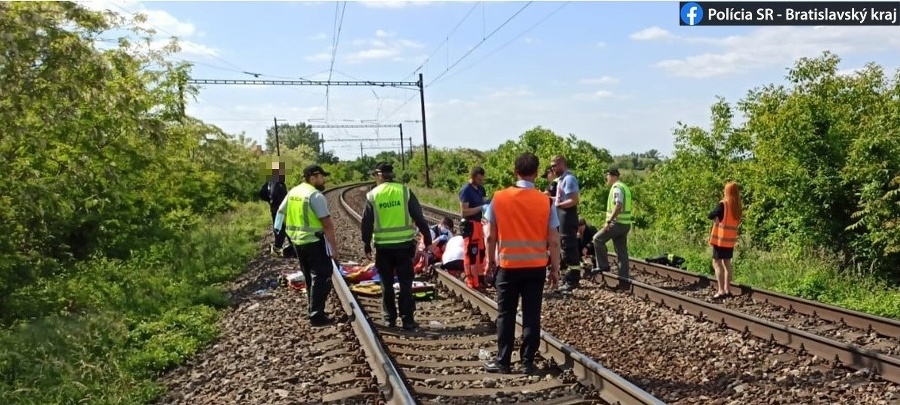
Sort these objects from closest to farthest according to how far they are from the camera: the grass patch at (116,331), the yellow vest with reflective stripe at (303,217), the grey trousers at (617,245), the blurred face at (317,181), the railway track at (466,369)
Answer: the railway track at (466,369), the grass patch at (116,331), the yellow vest with reflective stripe at (303,217), the blurred face at (317,181), the grey trousers at (617,245)

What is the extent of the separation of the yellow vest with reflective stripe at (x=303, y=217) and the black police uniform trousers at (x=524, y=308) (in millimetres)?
2697

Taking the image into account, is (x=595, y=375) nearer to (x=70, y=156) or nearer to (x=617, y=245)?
(x=617, y=245)

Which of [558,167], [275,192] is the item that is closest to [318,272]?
[558,167]

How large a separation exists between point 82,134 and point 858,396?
12071 millimetres

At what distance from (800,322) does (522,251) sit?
13.6ft

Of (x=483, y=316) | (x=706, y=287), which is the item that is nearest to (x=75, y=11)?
(x=483, y=316)

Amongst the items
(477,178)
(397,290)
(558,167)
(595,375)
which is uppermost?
(558,167)

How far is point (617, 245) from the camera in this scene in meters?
10.8

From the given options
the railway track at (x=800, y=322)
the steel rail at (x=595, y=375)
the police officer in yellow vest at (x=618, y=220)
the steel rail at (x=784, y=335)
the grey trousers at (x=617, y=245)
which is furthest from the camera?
the grey trousers at (x=617, y=245)

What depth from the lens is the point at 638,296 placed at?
32.5 ft

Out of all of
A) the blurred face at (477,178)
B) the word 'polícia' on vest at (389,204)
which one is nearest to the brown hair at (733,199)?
the blurred face at (477,178)

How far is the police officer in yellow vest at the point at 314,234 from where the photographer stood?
8055 millimetres

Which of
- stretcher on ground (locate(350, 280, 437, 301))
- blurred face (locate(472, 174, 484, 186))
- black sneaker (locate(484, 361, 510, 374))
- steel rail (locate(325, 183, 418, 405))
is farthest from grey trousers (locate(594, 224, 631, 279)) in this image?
Result: black sneaker (locate(484, 361, 510, 374))

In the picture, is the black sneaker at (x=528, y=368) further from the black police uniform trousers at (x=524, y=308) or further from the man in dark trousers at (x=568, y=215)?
the man in dark trousers at (x=568, y=215)
